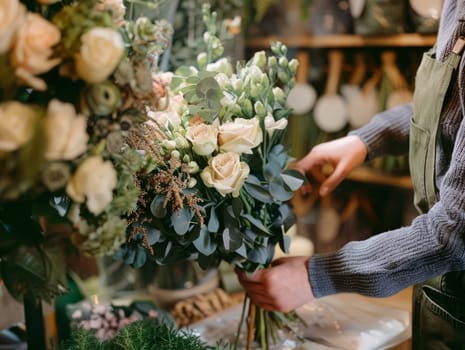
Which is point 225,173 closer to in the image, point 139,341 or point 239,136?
point 239,136

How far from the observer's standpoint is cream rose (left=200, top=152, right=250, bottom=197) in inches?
38.7

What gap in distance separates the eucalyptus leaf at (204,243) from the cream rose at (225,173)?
103 mm

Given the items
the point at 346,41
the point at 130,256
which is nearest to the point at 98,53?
the point at 130,256

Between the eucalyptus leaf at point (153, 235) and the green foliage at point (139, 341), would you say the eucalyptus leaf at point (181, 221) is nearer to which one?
the eucalyptus leaf at point (153, 235)

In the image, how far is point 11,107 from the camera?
636 mm

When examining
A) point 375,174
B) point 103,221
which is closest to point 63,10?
point 103,221

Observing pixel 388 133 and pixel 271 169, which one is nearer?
pixel 271 169

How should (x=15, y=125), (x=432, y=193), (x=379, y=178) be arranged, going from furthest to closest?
(x=379, y=178) < (x=432, y=193) < (x=15, y=125)

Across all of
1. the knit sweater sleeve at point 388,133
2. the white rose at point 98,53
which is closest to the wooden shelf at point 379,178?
the knit sweater sleeve at point 388,133

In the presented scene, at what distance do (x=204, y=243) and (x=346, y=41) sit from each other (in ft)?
4.67

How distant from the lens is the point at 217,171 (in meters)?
0.99

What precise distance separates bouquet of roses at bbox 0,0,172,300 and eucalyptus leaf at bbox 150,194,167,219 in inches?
7.5

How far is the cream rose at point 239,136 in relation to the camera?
100 centimetres

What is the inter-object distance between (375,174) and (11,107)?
1810 millimetres
